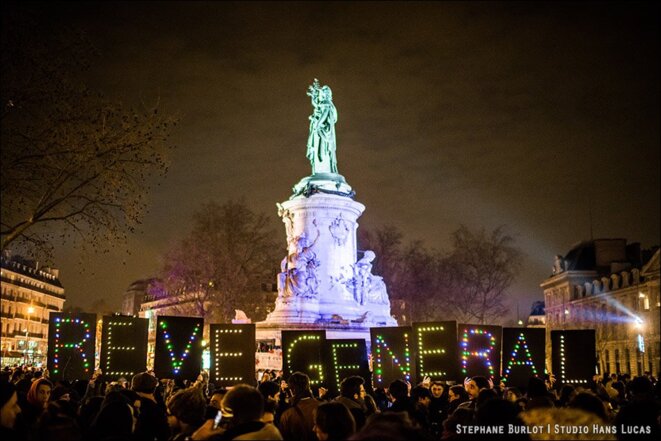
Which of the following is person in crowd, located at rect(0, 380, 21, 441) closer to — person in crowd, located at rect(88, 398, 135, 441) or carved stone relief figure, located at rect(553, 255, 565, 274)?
person in crowd, located at rect(88, 398, 135, 441)

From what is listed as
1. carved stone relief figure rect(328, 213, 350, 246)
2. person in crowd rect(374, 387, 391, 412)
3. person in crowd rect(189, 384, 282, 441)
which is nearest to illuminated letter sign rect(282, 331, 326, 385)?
person in crowd rect(374, 387, 391, 412)

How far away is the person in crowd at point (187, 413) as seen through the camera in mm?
6578

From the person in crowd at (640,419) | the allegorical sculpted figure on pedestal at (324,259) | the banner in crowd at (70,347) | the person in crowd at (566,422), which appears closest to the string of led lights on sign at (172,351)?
the banner in crowd at (70,347)

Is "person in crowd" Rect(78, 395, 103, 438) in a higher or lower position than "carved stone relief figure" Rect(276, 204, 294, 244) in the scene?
lower

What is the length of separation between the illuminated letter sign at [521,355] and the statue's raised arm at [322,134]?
22072 millimetres

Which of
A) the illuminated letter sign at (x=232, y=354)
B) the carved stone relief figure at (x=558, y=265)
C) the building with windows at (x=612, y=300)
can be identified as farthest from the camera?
the carved stone relief figure at (x=558, y=265)

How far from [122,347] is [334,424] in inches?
303

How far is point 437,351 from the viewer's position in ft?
40.6

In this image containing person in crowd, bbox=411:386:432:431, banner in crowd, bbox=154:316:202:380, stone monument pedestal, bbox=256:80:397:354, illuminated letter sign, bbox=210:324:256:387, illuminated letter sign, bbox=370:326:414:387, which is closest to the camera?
person in crowd, bbox=411:386:432:431

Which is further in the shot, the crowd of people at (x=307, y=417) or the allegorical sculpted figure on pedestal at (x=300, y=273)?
the allegorical sculpted figure on pedestal at (x=300, y=273)

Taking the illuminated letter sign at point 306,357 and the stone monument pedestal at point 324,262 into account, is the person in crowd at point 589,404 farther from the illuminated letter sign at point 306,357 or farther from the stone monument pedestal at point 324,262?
the stone monument pedestal at point 324,262

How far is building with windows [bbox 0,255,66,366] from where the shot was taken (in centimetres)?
8750

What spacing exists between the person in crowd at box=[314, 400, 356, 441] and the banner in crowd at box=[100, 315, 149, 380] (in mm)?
7356

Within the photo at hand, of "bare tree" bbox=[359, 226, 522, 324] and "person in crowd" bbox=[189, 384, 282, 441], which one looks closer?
"person in crowd" bbox=[189, 384, 282, 441]
